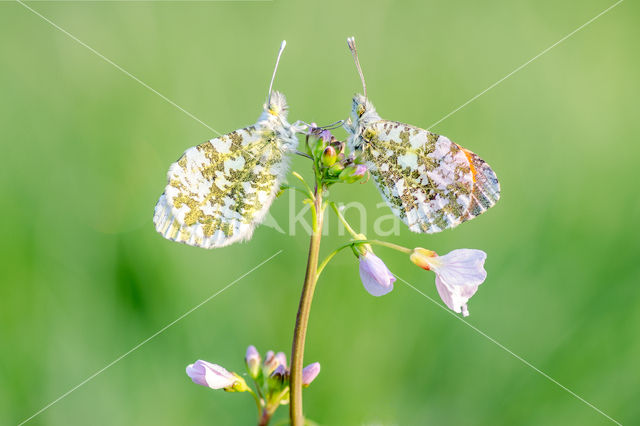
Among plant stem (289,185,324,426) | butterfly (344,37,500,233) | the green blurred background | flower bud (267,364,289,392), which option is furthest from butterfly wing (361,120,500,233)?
the green blurred background

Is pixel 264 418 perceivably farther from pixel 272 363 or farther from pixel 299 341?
pixel 299 341

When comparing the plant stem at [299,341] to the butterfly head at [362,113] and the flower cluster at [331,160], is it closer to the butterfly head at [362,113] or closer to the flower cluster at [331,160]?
the flower cluster at [331,160]

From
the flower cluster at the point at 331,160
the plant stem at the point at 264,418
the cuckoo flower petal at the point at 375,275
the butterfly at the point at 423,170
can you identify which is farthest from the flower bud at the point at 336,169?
the plant stem at the point at 264,418


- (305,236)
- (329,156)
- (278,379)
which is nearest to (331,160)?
(329,156)

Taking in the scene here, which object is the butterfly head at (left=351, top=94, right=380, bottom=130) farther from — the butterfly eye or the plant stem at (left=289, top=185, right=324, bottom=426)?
the plant stem at (left=289, top=185, right=324, bottom=426)

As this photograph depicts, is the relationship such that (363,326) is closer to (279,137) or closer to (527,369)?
(527,369)

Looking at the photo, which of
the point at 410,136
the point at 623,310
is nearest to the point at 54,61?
the point at 410,136

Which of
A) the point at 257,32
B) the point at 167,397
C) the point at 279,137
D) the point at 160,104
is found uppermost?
the point at 257,32
